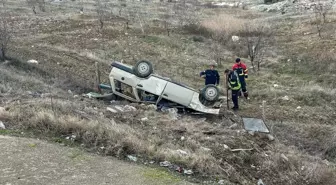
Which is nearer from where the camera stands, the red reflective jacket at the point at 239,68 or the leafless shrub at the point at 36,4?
the red reflective jacket at the point at 239,68

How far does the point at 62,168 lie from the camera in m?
5.46

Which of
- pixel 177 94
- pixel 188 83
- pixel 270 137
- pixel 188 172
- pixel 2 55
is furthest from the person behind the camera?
pixel 188 83

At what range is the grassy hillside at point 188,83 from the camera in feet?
21.3

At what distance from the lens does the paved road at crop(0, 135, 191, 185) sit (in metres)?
5.12

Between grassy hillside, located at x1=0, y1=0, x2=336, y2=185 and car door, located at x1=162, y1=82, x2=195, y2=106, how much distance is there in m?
0.66

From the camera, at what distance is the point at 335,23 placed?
846 inches

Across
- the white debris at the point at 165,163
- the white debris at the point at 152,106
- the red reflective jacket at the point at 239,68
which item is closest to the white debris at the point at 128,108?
the white debris at the point at 152,106

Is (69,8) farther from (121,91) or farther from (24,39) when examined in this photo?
(121,91)

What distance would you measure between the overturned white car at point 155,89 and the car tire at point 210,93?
1.1 inches

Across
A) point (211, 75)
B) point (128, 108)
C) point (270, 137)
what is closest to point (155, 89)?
point (128, 108)

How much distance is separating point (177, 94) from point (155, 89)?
543mm

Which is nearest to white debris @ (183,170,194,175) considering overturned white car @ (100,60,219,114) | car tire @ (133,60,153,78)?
overturned white car @ (100,60,219,114)

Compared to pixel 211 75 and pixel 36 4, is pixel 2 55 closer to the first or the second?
pixel 211 75

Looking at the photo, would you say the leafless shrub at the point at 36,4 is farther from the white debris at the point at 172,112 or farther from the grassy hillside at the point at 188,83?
the white debris at the point at 172,112
